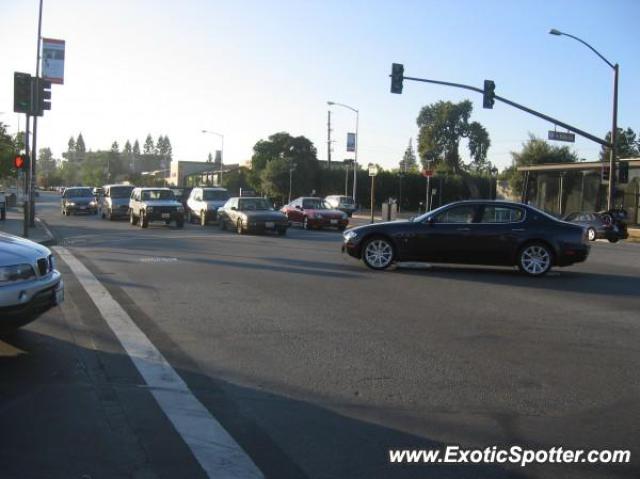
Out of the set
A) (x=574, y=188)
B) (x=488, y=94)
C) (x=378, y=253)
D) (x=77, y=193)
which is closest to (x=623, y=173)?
(x=488, y=94)

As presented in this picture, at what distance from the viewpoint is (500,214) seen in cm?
1323

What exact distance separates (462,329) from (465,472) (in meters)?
4.05

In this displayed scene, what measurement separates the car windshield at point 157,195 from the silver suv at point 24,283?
891 inches

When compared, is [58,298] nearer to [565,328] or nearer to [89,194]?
[565,328]

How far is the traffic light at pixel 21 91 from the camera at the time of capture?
20828mm

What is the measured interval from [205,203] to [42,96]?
10552mm

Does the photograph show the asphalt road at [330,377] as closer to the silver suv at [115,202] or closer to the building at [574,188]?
the silver suv at [115,202]

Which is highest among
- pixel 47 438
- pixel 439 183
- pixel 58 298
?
pixel 439 183

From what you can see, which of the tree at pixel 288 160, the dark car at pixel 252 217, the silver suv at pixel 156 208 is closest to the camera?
the dark car at pixel 252 217

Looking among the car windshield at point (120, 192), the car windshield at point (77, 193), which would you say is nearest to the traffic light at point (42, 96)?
the car windshield at point (120, 192)

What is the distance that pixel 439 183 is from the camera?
72.1 meters

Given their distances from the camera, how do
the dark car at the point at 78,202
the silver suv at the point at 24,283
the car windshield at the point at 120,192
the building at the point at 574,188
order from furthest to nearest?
the building at the point at 574,188
the dark car at the point at 78,202
the car windshield at the point at 120,192
the silver suv at the point at 24,283

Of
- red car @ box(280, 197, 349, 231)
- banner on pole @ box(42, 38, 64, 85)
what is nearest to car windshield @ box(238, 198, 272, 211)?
red car @ box(280, 197, 349, 231)

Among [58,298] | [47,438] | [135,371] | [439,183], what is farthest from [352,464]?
[439,183]
